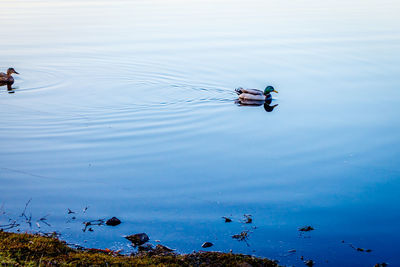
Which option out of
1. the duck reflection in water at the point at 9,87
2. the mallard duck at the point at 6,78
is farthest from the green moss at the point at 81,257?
the mallard duck at the point at 6,78

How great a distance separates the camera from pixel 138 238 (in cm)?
732

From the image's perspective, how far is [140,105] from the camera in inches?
583

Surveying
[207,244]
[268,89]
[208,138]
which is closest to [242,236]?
[207,244]

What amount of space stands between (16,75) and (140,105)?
6.14 meters

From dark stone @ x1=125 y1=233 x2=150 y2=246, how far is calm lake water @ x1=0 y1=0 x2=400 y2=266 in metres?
0.16

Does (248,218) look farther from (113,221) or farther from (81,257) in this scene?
(81,257)

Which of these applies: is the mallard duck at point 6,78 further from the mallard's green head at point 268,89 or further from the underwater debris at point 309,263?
the underwater debris at point 309,263

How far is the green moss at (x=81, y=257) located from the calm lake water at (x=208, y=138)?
636 millimetres

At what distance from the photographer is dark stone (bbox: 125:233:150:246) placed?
726 cm

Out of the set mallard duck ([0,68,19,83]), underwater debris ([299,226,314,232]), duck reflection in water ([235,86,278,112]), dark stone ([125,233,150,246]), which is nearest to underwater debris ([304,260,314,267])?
underwater debris ([299,226,314,232])

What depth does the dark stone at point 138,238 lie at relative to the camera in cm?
726

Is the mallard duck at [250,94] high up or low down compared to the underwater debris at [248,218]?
up

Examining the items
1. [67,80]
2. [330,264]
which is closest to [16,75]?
[67,80]

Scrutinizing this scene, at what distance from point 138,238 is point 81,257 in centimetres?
129
